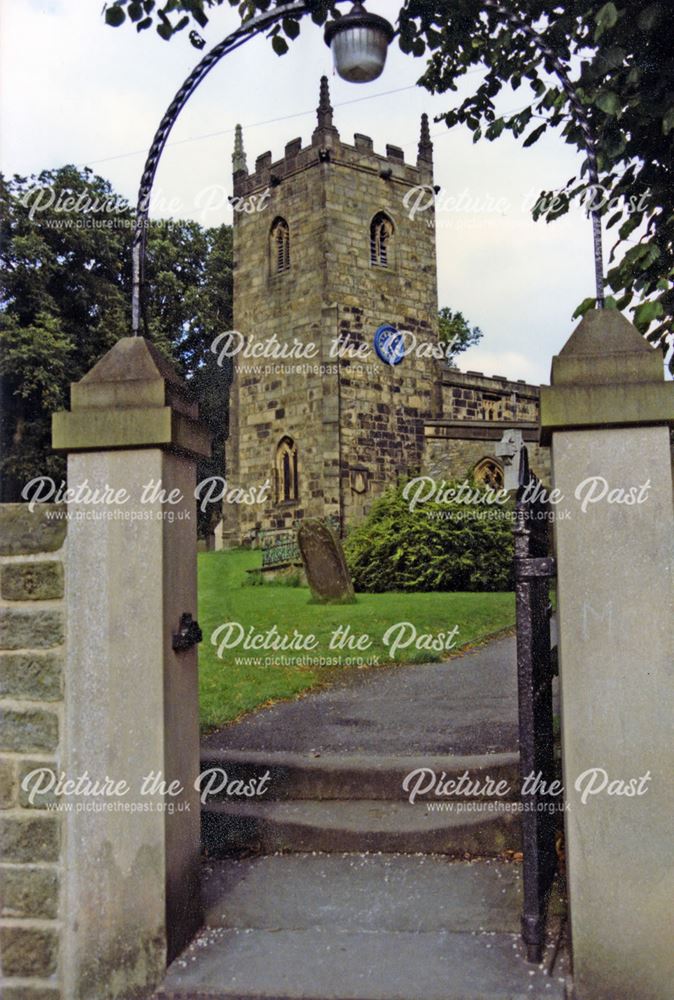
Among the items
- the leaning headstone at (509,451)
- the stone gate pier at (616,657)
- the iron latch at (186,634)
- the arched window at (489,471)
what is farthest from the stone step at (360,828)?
the arched window at (489,471)

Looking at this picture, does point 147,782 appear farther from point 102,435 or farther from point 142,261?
point 142,261

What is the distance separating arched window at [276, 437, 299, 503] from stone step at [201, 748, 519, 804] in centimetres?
1943

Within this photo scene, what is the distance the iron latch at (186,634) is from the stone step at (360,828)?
1.38 metres

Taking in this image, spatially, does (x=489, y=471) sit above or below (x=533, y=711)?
above

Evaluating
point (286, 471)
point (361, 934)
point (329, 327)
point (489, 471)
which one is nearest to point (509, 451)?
point (489, 471)

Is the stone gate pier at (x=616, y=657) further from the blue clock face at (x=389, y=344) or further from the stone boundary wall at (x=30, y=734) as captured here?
the blue clock face at (x=389, y=344)

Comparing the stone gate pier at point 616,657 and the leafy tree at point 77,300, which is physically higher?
the leafy tree at point 77,300

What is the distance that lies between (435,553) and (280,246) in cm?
1271

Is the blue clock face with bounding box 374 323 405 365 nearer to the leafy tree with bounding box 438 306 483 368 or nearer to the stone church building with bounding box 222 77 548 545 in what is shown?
the stone church building with bounding box 222 77 548 545

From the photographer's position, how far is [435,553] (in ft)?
54.6

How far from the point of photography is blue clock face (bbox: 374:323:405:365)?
24.6 meters

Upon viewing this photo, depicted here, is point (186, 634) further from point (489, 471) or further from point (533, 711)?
point (489, 471)

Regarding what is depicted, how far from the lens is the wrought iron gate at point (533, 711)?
10.9ft

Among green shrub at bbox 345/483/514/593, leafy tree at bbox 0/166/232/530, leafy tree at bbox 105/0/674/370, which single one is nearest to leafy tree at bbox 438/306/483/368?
leafy tree at bbox 0/166/232/530
